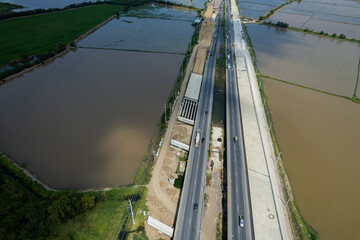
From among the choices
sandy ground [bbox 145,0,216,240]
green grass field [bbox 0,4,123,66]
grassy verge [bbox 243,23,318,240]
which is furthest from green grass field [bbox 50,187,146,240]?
green grass field [bbox 0,4,123,66]

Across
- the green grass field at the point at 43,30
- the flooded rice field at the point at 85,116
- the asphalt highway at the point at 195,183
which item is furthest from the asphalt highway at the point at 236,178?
the green grass field at the point at 43,30

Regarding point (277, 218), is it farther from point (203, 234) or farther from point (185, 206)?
point (185, 206)

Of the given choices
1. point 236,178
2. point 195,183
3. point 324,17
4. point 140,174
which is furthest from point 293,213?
point 324,17

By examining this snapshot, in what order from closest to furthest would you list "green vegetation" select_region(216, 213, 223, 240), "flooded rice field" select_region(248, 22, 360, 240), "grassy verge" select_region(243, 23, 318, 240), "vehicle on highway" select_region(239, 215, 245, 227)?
"vehicle on highway" select_region(239, 215, 245, 227)
"green vegetation" select_region(216, 213, 223, 240)
"grassy verge" select_region(243, 23, 318, 240)
"flooded rice field" select_region(248, 22, 360, 240)

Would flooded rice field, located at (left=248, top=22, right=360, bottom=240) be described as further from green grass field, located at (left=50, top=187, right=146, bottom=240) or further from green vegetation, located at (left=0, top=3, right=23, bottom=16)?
green vegetation, located at (left=0, top=3, right=23, bottom=16)

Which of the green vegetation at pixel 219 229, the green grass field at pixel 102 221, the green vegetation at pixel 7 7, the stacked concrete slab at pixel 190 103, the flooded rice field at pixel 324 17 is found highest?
the flooded rice field at pixel 324 17

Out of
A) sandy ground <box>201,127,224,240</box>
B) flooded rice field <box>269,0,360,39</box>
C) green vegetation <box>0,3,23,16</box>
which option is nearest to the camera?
sandy ground <box>201,127,224,240</box>

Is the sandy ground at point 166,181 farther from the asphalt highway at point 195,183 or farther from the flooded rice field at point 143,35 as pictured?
the flooded rice field at point 143,35

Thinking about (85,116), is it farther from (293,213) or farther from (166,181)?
→ (293,213)
